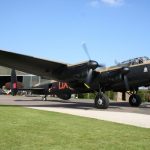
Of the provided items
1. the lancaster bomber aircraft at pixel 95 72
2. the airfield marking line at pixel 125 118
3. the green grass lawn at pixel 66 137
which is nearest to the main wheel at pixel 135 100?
the lancaster bomber aircraft at pixel 95 72

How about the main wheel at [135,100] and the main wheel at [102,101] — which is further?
the main wheel at [135,100]

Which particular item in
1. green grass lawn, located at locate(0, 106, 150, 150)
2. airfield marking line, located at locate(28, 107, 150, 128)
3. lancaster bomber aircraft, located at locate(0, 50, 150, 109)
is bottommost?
green grass lawn, located at locate(0, 106, 150, 150)

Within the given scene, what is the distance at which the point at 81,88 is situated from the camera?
25.8m

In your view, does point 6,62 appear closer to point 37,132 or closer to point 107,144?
point 37,132

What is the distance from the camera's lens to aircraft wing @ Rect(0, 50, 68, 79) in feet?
68.8

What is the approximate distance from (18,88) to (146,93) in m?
16.6

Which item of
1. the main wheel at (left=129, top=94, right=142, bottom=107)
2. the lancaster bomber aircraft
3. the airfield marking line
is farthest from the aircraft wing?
the main wheel at (left=129, top=94, right=142, bottom=107)

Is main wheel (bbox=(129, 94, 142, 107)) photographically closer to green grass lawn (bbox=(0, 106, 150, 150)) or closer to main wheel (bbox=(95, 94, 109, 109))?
main wheel (bbox=(95, 94, 109, 109))

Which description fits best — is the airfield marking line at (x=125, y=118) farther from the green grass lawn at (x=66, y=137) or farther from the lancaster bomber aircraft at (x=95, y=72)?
the lancaster bomber aircraft at (x=95, y=72)

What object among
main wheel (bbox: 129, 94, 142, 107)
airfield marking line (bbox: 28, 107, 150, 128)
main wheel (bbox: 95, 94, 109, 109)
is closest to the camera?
airfield marking line (bbox: 28, 107, 150, 128)

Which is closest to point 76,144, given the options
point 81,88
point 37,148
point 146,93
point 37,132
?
point 37,148

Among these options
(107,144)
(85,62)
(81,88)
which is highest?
(85,62)

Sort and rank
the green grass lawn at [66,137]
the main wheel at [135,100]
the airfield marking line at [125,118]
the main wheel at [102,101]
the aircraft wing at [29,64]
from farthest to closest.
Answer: the main wheel at [135,100], the main wheel at [102,101], the aircraft wing at [29,64], the airfield marking line at [125,118], the green grass lawn at [66,137]

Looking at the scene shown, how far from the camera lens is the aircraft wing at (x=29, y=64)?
21.0m
